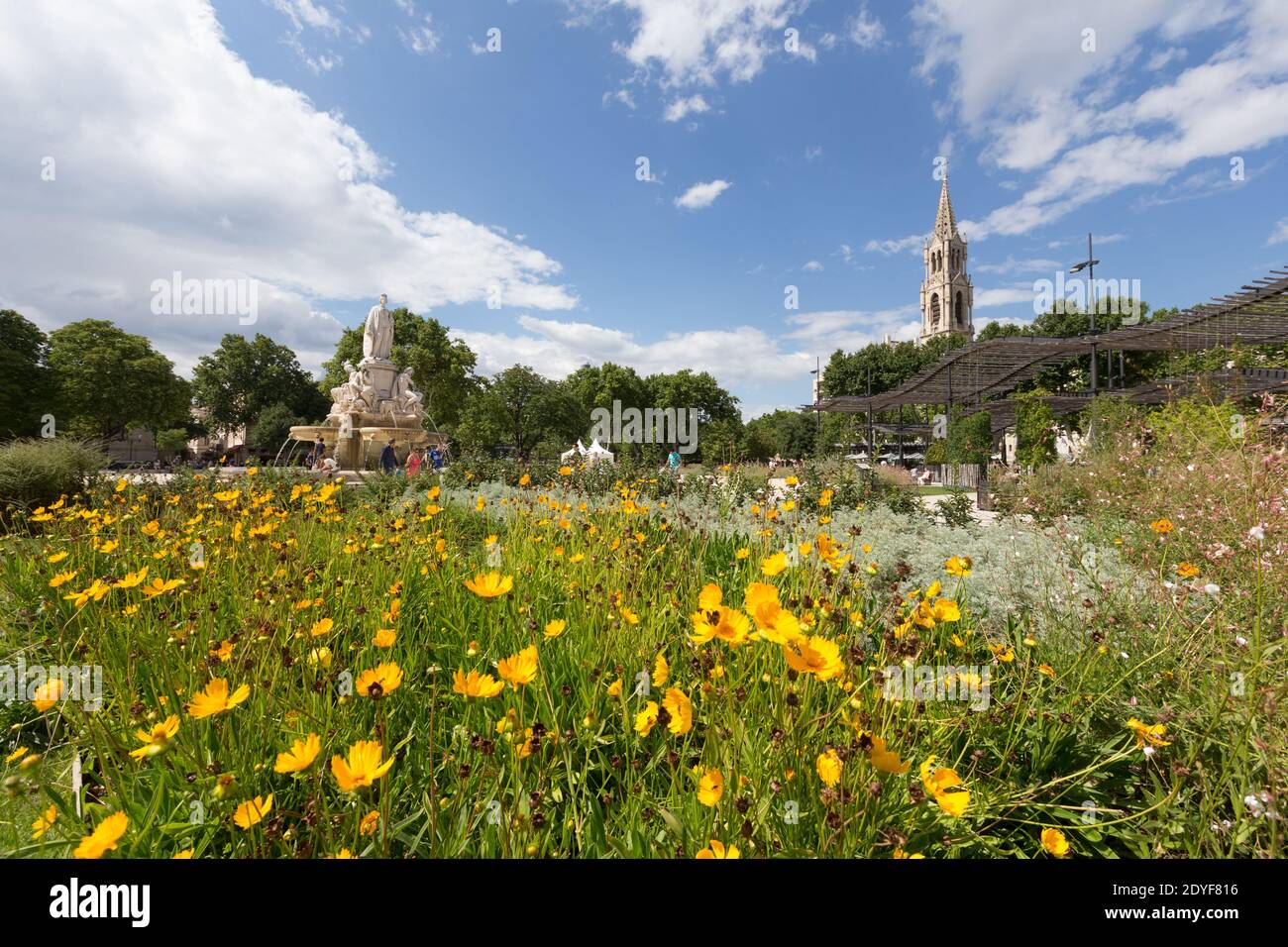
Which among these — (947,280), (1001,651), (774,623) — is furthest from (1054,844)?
(947,280)

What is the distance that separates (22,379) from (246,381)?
2182 centimetres

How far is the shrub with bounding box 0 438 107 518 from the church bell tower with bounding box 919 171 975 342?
79427 millimetres

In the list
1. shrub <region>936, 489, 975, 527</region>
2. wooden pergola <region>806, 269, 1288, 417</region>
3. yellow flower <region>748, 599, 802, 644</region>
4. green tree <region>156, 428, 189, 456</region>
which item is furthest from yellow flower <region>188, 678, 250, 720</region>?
green tree <region>156, 428, 189, 456</region>

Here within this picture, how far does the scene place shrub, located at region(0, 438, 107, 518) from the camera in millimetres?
8414

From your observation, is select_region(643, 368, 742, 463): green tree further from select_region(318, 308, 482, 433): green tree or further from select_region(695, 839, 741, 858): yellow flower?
select_region(695, 839, 741, 858): yellow flower

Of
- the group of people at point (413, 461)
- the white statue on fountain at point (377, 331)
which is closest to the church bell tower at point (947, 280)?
the white statue on fountain at point (377, 331)

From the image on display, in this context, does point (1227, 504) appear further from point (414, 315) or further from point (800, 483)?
point (414, 315)

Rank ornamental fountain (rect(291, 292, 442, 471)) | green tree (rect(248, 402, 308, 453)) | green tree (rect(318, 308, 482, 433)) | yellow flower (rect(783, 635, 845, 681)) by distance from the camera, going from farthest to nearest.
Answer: green tree (rect(248, 402, 308, 453))
green tree (rect(318, 308, 482, 433))
ornamental fountain (rect(291, 292, 442, 471))
yellow flower (rect(783, 635, 845, 681))

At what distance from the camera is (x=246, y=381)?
168 feet

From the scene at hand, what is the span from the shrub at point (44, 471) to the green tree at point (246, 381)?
4741 cm

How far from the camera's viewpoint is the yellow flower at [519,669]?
1.28 m

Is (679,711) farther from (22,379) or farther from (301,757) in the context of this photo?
(22,379)

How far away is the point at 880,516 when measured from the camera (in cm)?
578
